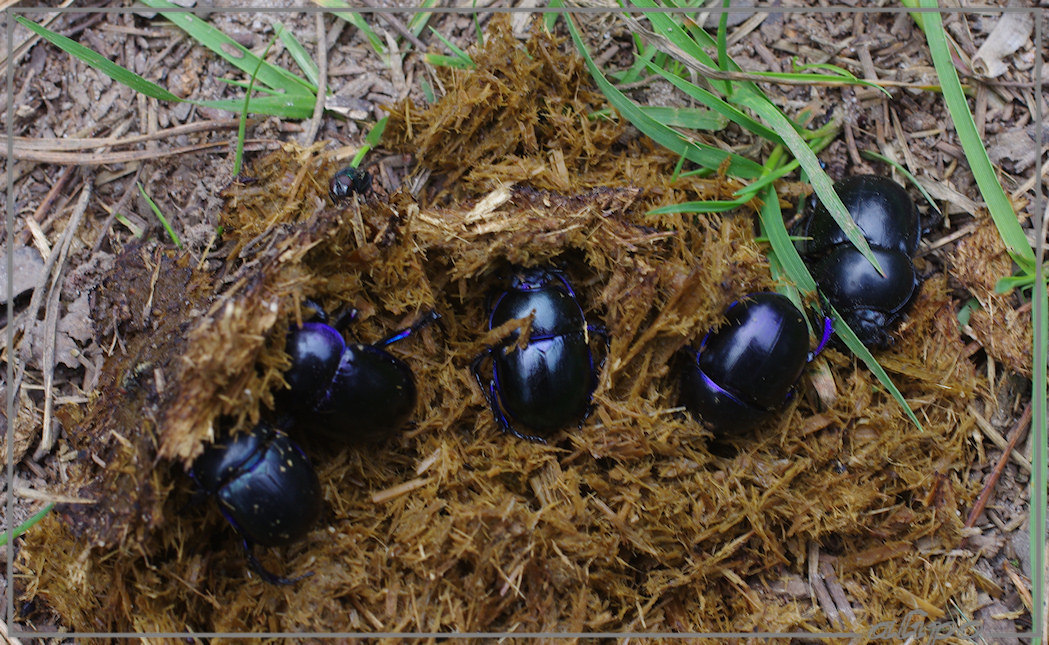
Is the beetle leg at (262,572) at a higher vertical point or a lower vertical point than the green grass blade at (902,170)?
lower

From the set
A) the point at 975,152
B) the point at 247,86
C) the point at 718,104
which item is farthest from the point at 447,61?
the point at 975,152

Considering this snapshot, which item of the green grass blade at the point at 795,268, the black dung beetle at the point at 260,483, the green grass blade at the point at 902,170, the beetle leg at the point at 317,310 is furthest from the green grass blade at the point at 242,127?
the green grass blade at the point at 902,170

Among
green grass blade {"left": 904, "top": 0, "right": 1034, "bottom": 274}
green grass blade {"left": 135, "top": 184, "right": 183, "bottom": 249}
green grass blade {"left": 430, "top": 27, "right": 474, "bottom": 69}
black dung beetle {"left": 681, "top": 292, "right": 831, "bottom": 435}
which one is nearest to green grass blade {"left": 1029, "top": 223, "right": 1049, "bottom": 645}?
green grass blade {"left": 904, "top": 0, "right": 1034, "bottom": 274}

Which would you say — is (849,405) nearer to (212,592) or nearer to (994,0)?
(994,0)

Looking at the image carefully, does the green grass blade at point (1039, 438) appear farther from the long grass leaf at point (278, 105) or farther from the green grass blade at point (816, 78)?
the long grass leaf at point (278, 105)

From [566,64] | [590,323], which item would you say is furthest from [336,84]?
[590,323]

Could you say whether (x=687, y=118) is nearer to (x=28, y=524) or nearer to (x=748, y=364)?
(x=748, y=364)
